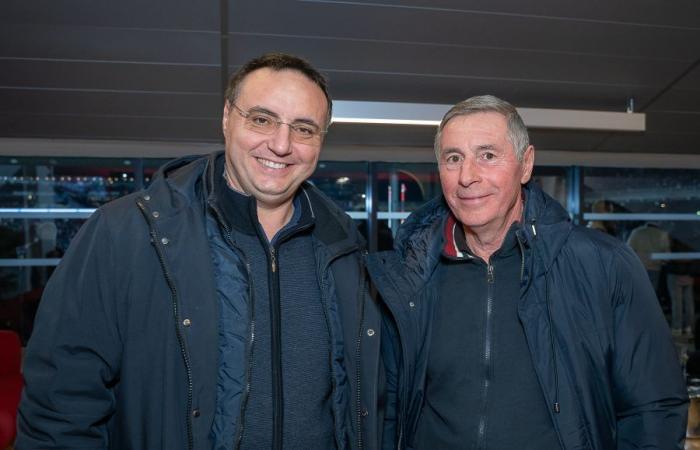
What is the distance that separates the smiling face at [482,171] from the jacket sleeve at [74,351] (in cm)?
94

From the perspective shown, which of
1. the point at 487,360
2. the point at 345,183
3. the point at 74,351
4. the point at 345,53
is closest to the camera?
the point at 74,351

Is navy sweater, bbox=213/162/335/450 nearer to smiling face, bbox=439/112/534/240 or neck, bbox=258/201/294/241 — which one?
neck, bbox=258/201/294/241

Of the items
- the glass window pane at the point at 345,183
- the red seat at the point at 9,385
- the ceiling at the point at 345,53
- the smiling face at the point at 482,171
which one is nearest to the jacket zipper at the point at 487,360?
the smiling face at the point at 482,171

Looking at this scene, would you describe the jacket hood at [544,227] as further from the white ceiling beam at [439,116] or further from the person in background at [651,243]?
the person in background at [651,243]

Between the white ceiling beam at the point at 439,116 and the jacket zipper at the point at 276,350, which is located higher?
the white ceiling beam at the point at 439,116

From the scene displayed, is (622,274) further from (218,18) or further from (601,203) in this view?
(601,203)

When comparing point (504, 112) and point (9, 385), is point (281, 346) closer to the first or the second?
point (504, 112)

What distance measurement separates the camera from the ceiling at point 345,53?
9.07 ft

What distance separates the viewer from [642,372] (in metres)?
1.40

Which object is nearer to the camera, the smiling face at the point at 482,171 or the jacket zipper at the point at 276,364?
the jacket zipper at the point at 276,364

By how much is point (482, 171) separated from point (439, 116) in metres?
1.95

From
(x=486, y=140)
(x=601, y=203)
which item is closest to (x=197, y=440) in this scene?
(x=486, y=140)

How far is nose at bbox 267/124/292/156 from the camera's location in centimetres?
136

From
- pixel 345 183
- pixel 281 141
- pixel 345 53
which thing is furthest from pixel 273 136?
pixel 345 183
